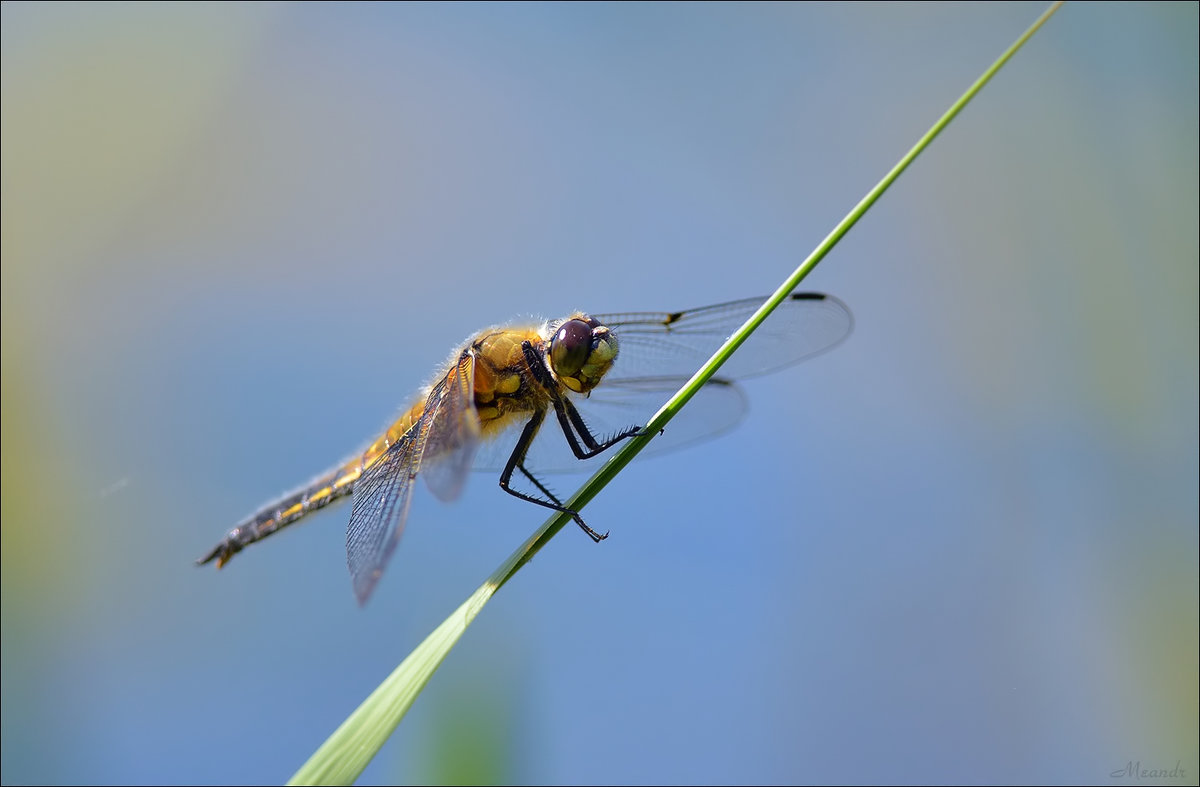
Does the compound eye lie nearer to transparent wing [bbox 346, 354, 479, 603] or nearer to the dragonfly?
the dragonfly

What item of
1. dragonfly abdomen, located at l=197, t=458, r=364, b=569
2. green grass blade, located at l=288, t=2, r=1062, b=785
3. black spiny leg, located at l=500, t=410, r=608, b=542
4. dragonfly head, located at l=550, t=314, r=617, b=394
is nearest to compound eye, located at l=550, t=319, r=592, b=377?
dragonfly head, located at l=550, t=314, r=617, b=394

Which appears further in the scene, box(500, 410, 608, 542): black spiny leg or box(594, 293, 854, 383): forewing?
box(594, 293, 854, 383): forewing

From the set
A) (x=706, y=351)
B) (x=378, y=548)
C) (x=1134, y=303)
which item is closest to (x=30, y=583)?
(x=378, y=548)

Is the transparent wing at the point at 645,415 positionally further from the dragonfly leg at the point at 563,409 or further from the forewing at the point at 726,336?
the dragonfly leg at the point at 563,409

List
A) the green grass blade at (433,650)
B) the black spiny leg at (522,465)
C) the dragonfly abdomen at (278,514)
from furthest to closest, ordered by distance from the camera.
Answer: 1. the dragonfly abdomen at (278,514)
2. the black spiny leg at (522,465)
3. the green grass blade at (433,650)

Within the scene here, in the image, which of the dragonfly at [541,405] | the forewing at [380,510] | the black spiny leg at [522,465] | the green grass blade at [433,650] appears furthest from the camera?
the black spiny leg at [522,465]

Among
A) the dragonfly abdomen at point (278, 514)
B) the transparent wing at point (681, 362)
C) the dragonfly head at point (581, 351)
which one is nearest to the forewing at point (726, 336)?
the transparent wing at point (681, 362)

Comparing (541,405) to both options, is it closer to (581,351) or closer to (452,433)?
(581,351)
